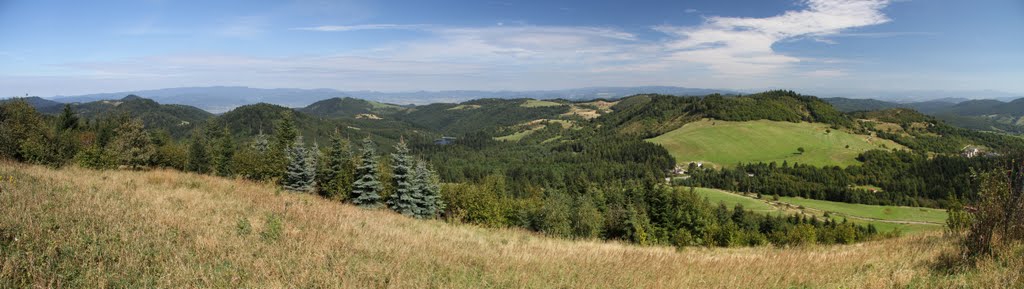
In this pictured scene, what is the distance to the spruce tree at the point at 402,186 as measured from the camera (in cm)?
3300

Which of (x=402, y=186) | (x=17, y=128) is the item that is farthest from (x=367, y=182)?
(x=17, y=128)

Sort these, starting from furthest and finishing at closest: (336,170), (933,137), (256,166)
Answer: (933,137), (256,166), (336,170)

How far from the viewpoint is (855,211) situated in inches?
3514

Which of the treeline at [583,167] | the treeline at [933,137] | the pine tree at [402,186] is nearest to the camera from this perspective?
the pine tree at [402,186]

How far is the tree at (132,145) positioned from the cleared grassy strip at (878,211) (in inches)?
4582

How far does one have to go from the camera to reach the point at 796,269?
7.07m

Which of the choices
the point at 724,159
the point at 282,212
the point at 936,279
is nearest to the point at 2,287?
the point at 282,212

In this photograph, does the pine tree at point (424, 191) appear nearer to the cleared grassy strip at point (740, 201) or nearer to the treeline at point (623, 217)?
the treeline at point (623, 217)

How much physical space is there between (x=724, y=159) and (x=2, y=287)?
6045 inches

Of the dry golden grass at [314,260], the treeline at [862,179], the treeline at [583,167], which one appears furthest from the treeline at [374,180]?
the treeline at [583,167]

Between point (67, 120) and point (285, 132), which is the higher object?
point (67, 120)

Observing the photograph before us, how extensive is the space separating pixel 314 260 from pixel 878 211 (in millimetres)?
116806

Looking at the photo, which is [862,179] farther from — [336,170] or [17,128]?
[17,128]

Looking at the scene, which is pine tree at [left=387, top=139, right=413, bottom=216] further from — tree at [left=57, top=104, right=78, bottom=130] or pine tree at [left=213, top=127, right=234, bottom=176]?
tree at [left=57, top=104, right=78, bottom=130]
